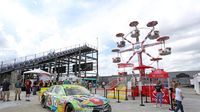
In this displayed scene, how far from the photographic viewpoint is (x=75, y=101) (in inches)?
300

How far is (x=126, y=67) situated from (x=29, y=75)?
14664 mm

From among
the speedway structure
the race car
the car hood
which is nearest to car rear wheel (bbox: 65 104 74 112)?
the race car

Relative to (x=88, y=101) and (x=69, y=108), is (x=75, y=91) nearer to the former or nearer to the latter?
(x=69, y=108)

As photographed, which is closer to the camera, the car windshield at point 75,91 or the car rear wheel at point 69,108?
the car rear wheel at point 69,108

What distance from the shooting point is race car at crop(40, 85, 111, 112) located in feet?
23.8

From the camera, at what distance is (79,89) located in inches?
369

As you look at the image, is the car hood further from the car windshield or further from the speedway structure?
the speedway structure

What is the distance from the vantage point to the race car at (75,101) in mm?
7266

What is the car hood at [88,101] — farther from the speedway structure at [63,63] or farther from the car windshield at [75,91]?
the speedway structure at [63,63]

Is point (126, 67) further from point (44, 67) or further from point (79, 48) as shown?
point (44, 67)

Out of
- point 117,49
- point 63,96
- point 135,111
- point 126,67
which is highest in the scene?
point 117,49

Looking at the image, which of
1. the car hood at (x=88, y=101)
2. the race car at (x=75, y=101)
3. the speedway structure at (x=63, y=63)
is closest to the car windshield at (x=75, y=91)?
the race car at (x=75, y=101)

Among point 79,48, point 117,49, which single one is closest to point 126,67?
point 117,49

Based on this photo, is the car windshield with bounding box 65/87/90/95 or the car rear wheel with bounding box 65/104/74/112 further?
the car windshield with bounding box 65/87/90/95
